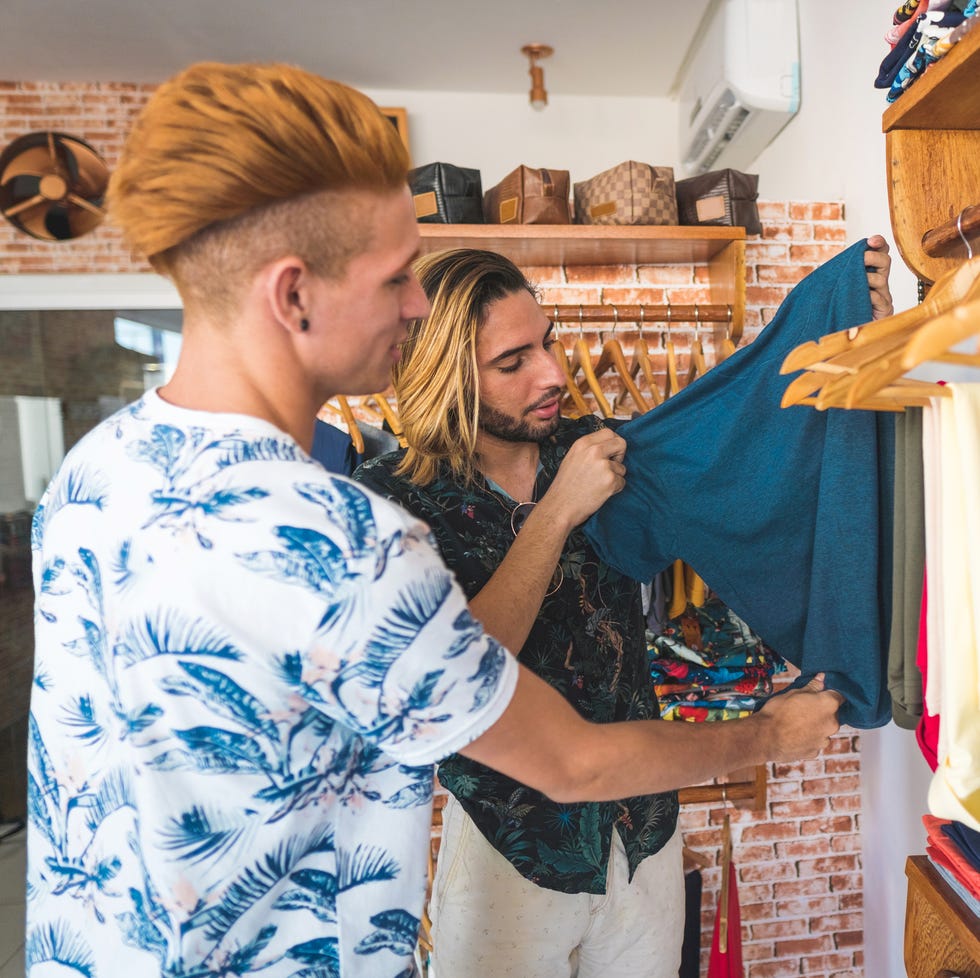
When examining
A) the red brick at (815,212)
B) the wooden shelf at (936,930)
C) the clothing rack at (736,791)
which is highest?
the red brick at (815,212)

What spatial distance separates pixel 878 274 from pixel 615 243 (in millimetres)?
1259

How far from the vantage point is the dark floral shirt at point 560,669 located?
4.50 ft

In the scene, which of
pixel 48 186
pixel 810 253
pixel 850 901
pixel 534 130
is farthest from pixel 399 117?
pixel 850 901

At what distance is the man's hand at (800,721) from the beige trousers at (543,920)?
1.49 feet

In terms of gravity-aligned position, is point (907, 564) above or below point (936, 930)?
above

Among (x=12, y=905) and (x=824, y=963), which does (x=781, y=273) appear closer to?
(x=824, y=963)

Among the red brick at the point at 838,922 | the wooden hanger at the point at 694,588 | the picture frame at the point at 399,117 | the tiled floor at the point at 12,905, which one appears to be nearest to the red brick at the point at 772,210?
the wooden hanger at the point at 694,588

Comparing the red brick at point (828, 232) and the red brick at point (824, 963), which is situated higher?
the red brick at point (828, 232)

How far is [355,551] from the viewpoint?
70 cm

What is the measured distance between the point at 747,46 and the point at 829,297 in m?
2.19

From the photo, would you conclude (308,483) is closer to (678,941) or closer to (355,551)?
(355,551)

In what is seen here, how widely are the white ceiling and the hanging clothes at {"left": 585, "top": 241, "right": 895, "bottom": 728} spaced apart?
2526 millimetres

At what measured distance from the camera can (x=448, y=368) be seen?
1.50 meters

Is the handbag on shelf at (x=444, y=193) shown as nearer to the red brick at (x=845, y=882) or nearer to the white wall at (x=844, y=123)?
the white wall at (x=844, y=123)
